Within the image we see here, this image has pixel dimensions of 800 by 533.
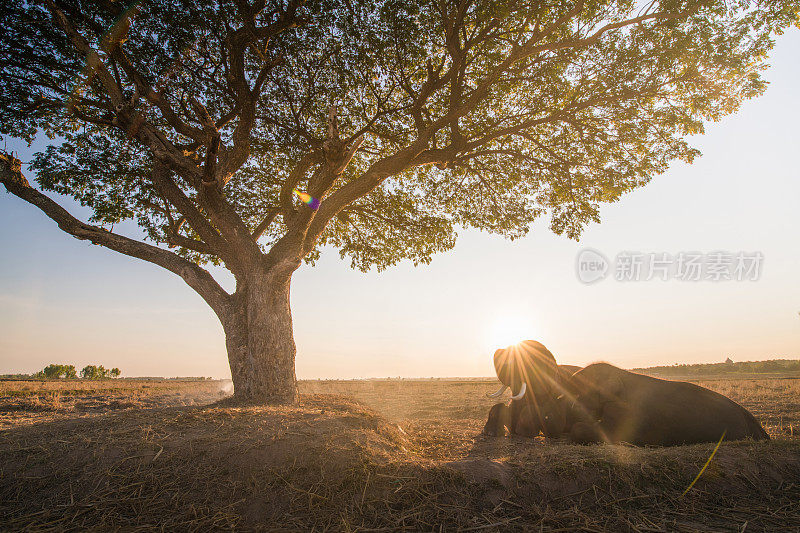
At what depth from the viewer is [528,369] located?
752 cm

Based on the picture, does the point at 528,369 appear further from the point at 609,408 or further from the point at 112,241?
the point at 112,241

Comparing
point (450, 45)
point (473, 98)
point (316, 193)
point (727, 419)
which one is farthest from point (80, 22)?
point (727, 419)

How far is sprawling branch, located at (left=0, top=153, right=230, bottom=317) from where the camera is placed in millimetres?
8500

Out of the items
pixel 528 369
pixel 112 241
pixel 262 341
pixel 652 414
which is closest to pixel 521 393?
pixel 528 369

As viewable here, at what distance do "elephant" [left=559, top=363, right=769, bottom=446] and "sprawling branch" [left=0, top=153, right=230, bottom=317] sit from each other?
25.0 ft

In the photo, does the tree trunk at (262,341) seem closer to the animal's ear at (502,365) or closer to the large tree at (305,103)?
the large tree at (305,103)

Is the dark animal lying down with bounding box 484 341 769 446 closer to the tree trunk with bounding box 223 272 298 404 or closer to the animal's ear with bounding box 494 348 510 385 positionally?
the animal's ear with bounding box 494 348 510 385

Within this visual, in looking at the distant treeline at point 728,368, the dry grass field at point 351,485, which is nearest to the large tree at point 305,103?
the dry grass field at point 351,485

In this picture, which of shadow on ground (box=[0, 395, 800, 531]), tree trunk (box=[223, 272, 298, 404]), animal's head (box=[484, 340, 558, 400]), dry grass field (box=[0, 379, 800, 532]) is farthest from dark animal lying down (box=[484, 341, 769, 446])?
tree trunk (box=[223, 272, 298, 404])

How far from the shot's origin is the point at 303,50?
9.99 meters

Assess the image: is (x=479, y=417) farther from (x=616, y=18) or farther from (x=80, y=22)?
(x=80, y=22)

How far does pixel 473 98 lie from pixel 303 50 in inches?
186

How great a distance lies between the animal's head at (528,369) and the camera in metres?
7.31

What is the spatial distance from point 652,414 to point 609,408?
588 millimetres
